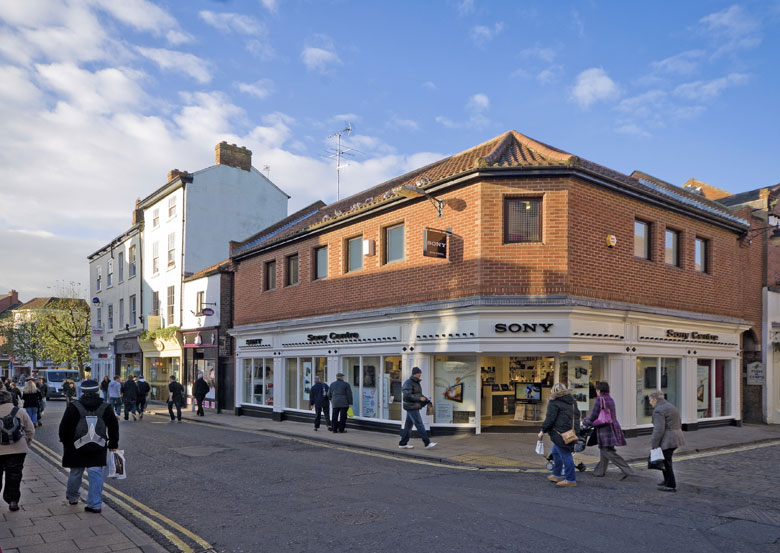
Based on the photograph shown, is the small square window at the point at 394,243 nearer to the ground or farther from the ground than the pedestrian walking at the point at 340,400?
farther from the ground

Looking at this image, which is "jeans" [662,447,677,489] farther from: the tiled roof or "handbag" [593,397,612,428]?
the tiled roof

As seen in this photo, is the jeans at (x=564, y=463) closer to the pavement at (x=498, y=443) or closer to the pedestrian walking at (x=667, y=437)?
the pedestrian walking at (x=667, y=437)

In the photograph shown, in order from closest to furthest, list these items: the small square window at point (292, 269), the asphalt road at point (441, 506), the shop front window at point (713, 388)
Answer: the asphalt road at point (441, 506)
the shop front window at point (713, 388)
the small square window at point (292, 269)

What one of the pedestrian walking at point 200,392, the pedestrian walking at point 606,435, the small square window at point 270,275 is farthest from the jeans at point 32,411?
the pedestrian walking at point 606,435

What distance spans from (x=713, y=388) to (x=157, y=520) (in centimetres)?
1646

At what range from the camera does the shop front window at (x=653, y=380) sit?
51.7 ft

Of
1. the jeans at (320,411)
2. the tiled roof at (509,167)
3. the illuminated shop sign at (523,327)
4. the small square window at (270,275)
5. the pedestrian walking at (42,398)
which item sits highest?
the tiled roof at (509,167)

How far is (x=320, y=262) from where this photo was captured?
20.3m

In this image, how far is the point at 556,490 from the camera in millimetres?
9156

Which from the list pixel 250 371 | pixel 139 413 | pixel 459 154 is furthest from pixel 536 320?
pixel 139 413

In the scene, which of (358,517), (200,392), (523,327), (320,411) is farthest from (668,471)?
(200,392)

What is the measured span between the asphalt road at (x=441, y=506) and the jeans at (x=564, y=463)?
23 cm

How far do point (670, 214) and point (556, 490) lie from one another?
33.8 feet

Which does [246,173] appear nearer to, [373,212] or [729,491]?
[373,212]
